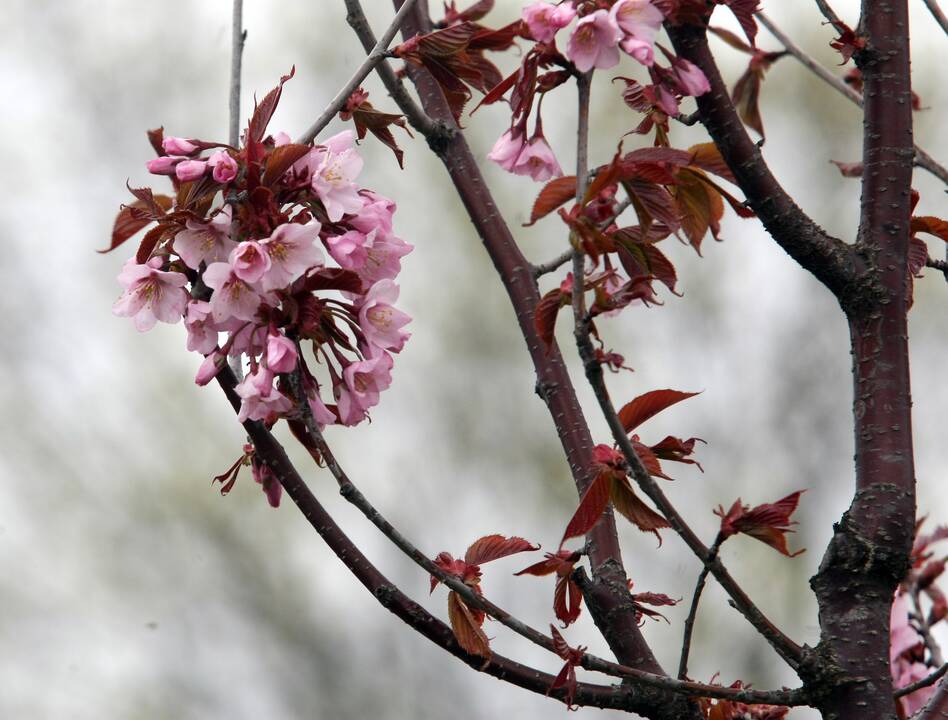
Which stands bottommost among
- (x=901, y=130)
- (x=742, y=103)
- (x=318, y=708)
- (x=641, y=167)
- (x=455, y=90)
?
(x=641, y=167)

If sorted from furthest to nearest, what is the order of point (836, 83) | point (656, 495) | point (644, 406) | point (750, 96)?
point (750, 96), point (836, 83), point (644, 406), point (656, 495)

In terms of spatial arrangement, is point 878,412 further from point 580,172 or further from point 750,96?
point 750,96

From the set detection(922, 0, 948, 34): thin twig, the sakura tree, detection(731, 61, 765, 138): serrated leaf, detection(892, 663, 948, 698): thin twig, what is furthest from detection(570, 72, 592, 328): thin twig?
detection(731, 61, 765, 138): serrated leaf

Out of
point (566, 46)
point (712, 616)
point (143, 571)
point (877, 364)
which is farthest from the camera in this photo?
point (712, 616)

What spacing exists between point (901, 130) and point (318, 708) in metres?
5.28

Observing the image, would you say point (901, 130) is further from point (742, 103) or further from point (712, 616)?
point (712, 616)

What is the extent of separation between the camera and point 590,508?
2.67ft

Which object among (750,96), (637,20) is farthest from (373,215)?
(750,96)

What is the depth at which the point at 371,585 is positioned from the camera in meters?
0.91

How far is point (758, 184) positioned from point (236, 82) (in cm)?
54

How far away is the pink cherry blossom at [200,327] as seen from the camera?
85 cm

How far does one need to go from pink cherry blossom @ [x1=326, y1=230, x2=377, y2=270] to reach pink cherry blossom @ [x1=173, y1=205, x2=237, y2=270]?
2.9 inches

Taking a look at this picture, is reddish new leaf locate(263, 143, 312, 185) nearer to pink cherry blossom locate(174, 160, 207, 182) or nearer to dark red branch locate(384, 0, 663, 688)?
pink cherry blossom locate(174, 160, 207, 182)

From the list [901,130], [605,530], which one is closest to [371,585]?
[605,530]
